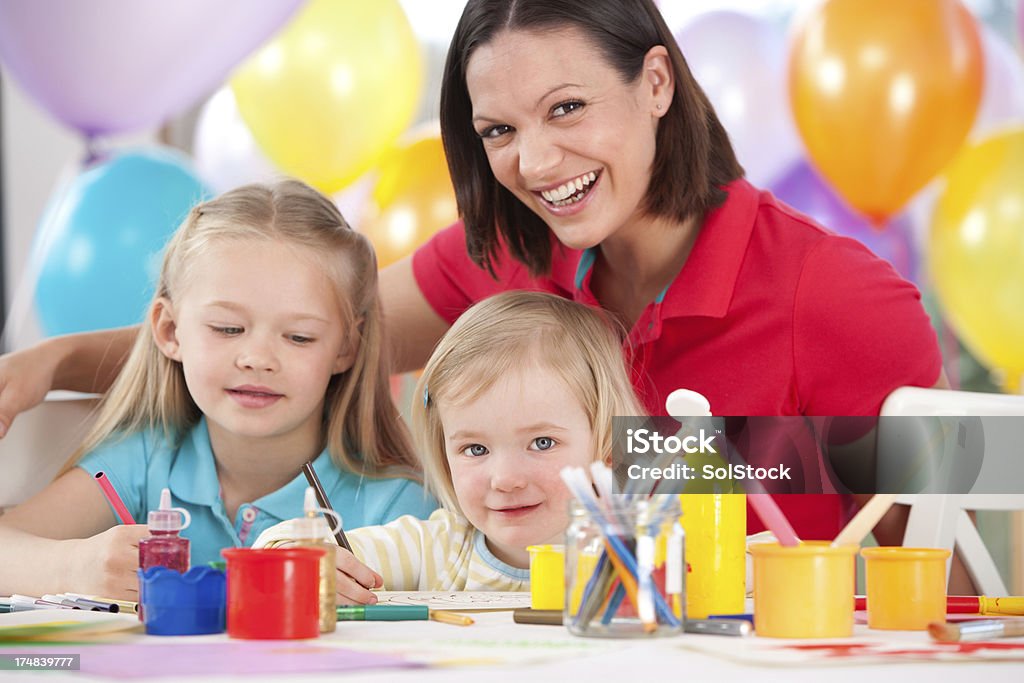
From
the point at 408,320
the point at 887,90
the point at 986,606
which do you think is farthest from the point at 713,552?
the point at 887,90

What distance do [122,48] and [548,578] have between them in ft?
6.60

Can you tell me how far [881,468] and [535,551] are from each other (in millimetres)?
544

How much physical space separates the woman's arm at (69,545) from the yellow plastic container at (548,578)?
1.28ft

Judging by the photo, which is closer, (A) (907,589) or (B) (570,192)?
(A) (907,589)

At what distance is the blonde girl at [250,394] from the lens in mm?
1465

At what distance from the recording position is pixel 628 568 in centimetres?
81

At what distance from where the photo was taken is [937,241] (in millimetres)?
2762

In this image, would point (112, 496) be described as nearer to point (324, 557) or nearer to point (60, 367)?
point (324, 557)

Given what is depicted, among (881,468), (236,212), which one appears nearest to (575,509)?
(881,468)

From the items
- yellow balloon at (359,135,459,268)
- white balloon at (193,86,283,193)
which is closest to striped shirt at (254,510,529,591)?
yellow balloon at (359,135,459,268)

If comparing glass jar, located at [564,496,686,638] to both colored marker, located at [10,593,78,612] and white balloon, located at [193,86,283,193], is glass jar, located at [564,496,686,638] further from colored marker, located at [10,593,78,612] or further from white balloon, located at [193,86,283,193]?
white balloon, located at [193,86,283,193]

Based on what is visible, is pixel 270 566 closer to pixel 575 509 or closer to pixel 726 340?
pixel 575 509

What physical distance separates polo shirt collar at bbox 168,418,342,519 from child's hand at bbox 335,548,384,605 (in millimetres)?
428

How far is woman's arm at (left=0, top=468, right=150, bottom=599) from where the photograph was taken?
1.13m
